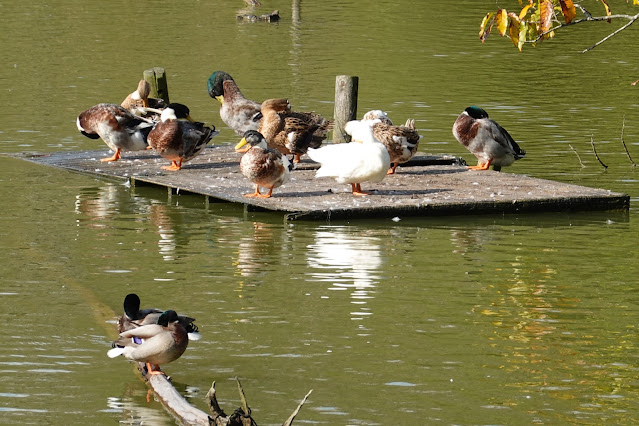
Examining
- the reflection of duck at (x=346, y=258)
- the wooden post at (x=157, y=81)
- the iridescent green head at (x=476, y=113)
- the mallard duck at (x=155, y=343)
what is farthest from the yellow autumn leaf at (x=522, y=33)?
the wooden post at (x=157, y=81)

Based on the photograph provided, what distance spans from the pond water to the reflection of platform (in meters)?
0.20

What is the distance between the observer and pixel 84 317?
11.9 metres

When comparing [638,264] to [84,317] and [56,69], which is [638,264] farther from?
[56,69]

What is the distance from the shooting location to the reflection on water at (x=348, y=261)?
13086 millimetres

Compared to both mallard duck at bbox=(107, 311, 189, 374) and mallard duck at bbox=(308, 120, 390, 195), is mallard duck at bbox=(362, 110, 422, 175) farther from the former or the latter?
mallard duck at bbox=(107, 311, 189, 374)

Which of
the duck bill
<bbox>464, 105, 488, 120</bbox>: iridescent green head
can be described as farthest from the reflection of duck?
<bbox>464, 105, 488, 120</bbox>: iridescent green head

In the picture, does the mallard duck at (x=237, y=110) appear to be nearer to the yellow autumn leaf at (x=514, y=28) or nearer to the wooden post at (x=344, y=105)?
the wooden post at (x=344, y=105)

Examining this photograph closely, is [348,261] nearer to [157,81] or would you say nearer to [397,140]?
[397,140]

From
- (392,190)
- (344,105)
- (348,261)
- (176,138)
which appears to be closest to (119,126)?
(176,138)

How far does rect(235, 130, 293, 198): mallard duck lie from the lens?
16344 millimetres

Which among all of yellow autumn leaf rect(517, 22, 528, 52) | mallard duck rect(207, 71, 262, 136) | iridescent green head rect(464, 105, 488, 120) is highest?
yellow autumn leaf rect(517, 22, 528, 52)

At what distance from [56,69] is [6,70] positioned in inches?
46.7

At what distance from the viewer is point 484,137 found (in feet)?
61.4

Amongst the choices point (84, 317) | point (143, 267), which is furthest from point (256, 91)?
point (84, 317)
